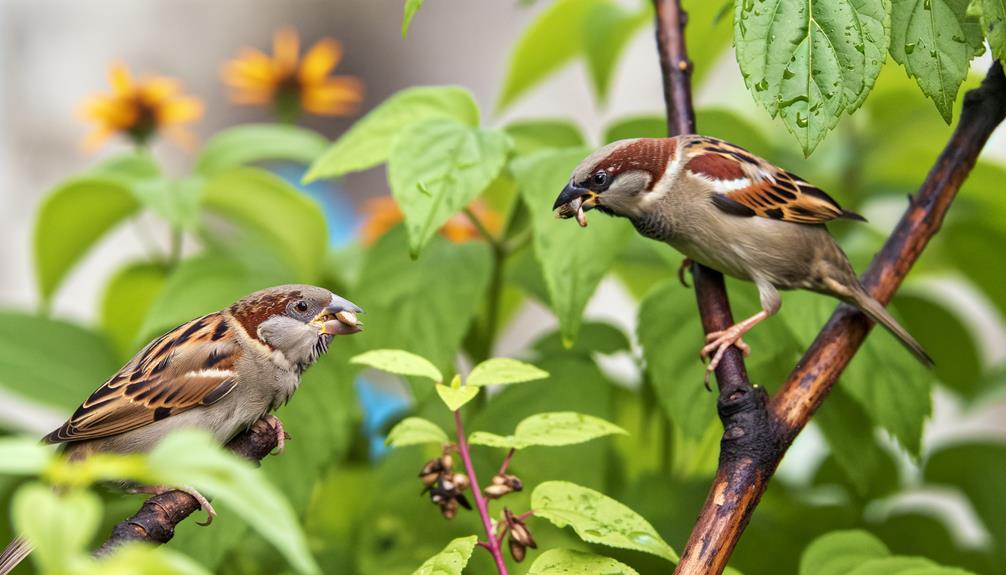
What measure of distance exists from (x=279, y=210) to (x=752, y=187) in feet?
2.84

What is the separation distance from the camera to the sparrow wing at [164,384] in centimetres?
94

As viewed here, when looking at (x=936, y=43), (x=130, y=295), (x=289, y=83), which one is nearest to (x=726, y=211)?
(x=936, y=43)

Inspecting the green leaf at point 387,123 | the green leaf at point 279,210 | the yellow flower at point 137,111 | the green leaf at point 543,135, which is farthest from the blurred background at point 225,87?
the green leaf at point 387,123

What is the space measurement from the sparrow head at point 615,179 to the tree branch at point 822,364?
24 centimetres

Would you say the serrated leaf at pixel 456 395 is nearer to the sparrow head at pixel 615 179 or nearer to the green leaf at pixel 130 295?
the sparrow head at pixel 615 179

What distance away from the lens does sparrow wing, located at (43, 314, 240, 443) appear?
3.08ft

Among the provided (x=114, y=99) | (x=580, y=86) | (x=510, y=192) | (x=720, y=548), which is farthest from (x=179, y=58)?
(x=720, y=548)

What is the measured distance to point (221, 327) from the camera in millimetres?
958

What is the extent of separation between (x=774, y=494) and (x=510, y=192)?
2.60 ft

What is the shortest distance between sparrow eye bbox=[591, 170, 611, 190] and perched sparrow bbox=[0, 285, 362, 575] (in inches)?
10.2

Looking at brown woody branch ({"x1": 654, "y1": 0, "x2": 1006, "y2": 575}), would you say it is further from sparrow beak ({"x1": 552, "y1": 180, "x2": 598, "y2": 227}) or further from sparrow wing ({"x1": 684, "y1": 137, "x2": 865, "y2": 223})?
sparrow beak ({"x1": 552, "y1": 180, "x2": 598, "y2": 227})

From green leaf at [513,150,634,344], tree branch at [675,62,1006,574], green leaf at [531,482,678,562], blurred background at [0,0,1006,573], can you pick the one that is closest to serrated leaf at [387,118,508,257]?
green leaf at [513,150,634,344]

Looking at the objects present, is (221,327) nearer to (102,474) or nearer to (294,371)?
(294,371)

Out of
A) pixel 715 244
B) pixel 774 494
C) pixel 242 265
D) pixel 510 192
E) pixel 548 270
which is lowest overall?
pixel 774 494
